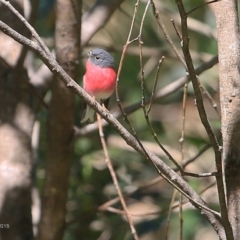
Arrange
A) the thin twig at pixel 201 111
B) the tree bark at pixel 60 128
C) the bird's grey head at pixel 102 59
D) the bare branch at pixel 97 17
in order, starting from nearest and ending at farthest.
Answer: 1. the thin twig at pixel 201 111
2. the tree bark at pixel 60 128
3. the bare branch at pixel 97 17
4. the bird's grey head at pixel 102 59

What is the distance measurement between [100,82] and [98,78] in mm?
39

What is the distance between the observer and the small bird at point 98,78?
3029 mm

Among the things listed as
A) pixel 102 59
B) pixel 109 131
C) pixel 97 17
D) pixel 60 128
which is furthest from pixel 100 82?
pixel 109 131

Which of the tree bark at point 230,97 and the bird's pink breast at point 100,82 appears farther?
the bird's pink breast at point 100,82

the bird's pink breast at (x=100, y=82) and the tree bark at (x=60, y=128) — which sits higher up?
the bird's pink breast at (x=100, y=82)

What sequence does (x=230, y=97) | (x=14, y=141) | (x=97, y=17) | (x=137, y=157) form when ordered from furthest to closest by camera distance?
(x=137, y=157), (x=97, y=17), (x=14, y=141), (x=230, y=97)

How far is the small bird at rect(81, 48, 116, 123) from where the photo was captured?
303cm

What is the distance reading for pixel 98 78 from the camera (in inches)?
121

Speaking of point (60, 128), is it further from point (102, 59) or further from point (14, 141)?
point (102, 59)

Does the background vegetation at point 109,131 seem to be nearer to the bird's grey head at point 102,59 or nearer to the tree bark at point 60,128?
the tree bark at point 60,128

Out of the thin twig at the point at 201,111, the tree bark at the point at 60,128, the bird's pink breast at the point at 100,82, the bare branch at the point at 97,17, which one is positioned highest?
the bare branch at the point at 97,17

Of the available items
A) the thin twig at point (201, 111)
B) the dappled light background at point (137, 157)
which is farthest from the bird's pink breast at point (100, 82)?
the thin twig at point (201, 111)

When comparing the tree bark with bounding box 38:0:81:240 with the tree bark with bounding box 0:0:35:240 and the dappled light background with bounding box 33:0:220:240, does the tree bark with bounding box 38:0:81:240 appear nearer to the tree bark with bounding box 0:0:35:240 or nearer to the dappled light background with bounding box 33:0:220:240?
the tree bark with bounding box 0:0:35:240

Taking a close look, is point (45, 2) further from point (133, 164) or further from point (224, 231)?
point (224, 231)
